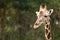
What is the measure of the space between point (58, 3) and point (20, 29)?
19.6 feet

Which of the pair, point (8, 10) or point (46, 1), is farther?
point (8, 10)

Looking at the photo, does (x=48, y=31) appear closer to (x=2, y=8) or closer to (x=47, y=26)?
(x=47, y=26)

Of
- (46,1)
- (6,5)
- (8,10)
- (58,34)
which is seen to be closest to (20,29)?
(8,10)

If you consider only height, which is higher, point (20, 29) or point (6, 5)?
point (6, 5)

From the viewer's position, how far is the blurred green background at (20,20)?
5.95 metres

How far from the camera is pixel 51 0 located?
15.0ft

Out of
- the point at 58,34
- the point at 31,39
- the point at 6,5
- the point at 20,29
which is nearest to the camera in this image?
the point at 58,34

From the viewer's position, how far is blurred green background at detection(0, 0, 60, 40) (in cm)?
595

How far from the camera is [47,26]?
13.6 feet

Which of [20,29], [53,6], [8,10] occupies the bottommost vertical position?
[20,29]

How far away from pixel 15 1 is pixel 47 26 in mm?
3808

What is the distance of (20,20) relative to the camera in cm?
1015

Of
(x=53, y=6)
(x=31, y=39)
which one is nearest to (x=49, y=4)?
(x=53, y=6)

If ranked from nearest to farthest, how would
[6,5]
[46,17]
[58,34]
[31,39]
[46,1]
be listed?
[46,17] → [46,1] → [58,34] → [31,39] → [6,5]
